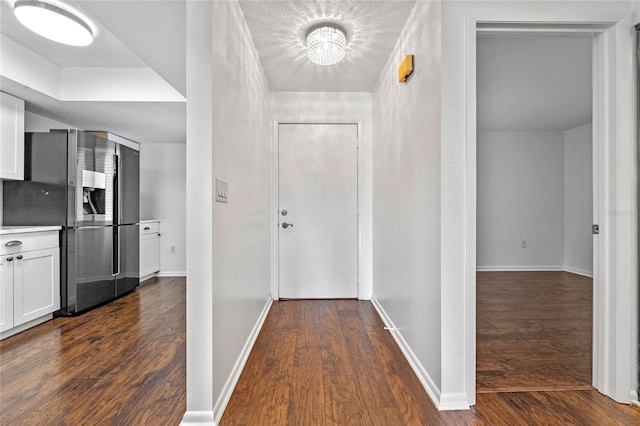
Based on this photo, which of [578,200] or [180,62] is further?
[578,200]

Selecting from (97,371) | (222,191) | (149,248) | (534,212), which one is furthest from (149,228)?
(534,212)

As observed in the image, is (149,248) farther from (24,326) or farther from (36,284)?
(24,326)

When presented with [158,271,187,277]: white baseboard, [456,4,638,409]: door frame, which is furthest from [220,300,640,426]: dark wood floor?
[158,271,187,277]: white baseboard

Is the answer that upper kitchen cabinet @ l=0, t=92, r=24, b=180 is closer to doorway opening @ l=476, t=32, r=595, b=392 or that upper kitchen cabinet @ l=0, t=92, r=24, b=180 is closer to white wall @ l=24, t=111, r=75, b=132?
white wall @ l=24, t=111, r=75, b=132

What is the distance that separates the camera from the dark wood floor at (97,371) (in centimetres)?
156

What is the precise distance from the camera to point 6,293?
8.14 ft

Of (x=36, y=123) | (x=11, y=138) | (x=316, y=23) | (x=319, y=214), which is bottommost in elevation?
(x=319, y=214)

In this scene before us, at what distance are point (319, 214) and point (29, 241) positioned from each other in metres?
2.60

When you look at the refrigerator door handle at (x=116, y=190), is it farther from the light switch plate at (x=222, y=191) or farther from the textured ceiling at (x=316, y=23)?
the light switch plate at (x=222, y=191)

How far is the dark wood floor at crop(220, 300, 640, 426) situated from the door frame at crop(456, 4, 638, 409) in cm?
14

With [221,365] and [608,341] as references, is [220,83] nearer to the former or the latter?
[221,365]

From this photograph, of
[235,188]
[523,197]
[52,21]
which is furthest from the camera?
[523,197]

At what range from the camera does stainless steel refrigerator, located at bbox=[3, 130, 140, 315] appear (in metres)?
3.02

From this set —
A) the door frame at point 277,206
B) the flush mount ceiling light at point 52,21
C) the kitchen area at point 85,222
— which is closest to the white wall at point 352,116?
the door frame at point 277,206
